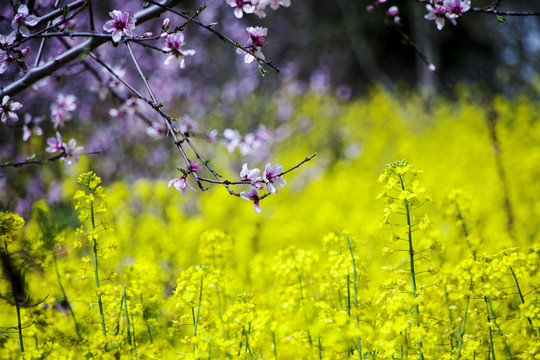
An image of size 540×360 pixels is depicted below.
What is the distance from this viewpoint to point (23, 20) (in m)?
1.78

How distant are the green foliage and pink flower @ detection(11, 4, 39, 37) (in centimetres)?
68

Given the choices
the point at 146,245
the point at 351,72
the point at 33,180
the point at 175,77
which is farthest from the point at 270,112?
the point at 351,72

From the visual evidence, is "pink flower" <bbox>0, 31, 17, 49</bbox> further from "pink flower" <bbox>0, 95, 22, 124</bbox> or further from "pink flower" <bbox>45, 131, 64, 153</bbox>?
"pink flower" <bbox>45, 131, 64, 153</bbox>

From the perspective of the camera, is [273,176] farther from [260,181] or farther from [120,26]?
Result: [120,26]

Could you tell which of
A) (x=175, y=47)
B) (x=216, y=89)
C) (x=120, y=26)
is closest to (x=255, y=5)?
(x=175, y=47)

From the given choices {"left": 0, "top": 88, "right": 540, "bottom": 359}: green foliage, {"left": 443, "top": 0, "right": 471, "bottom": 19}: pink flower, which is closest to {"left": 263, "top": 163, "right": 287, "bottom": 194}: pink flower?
{"left": 0, "top": 88, "right": 540, "bottom": 359}: green foliage

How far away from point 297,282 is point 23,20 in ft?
5.48

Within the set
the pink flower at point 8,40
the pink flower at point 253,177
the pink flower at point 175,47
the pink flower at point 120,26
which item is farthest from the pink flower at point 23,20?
the pink flower at point 253,177

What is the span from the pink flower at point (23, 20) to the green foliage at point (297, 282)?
26.7 inches

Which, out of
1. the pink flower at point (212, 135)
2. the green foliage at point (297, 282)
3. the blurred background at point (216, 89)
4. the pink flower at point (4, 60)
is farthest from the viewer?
the blurred background at point (216, 89)

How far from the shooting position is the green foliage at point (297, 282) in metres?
1.60

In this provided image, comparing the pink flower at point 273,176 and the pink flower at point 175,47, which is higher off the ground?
the pink flower at point 175,47

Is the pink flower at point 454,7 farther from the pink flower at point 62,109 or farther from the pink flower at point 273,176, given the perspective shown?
the pink flower at point 62,109

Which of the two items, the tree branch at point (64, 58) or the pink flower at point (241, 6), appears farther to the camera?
the tree branch at point (64, 58)
